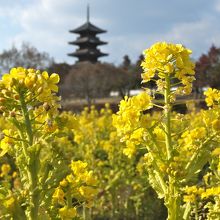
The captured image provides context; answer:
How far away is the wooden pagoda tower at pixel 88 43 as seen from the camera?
6323 centimetres

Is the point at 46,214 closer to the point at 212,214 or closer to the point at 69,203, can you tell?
the point at 69,203

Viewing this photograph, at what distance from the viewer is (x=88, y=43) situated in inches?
2544

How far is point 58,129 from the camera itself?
234 cm

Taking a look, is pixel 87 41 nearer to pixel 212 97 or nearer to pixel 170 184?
pixel 212 97

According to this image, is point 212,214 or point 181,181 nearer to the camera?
point 181,181

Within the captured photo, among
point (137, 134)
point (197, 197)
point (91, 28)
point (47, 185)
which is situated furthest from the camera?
point (91, 28)

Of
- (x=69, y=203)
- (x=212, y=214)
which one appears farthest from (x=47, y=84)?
(x=212, y=214)

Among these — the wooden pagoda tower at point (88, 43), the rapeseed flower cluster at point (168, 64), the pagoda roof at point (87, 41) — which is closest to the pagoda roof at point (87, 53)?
the wooden pagoda tower at point (88, 43)

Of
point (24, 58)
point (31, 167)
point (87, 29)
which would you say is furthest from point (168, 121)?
point (87, 29)

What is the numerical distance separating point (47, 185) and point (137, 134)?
27.0 inches

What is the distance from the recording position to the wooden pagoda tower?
63.2 metres

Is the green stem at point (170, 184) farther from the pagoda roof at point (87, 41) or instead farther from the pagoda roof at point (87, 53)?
the pagoda roof at point (87, 41)

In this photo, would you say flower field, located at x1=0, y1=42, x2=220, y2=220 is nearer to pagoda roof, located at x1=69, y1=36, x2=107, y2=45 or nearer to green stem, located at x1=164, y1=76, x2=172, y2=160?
green stem, located at x1=164, y1=76, x2=172, y2=160

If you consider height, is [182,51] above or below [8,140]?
above
